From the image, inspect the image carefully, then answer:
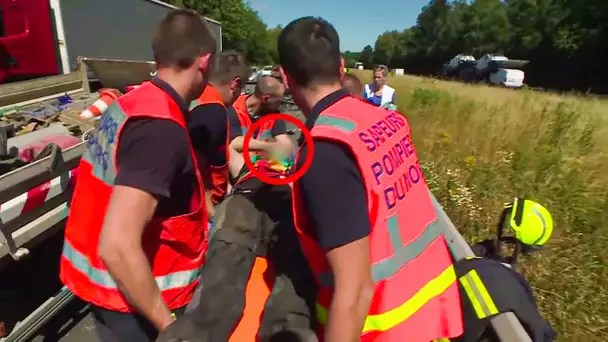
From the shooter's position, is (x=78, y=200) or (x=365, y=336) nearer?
(x=365, y=336)

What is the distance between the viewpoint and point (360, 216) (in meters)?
1.55

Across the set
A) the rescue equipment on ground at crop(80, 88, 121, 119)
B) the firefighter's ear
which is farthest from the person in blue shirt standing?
the rescue equipment on ground at crop(80, 88, 121, 119)

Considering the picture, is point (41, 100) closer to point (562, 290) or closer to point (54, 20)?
point (54, 20)

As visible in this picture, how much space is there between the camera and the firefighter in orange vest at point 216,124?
3309 mm

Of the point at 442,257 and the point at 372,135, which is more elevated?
the point at 372,135

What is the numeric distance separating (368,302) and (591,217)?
13.9 feet

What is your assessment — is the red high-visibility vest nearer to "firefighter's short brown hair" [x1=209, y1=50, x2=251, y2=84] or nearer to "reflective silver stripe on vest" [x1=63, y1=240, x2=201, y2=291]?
"reflective silver stripe on vest" [x1=63, y1=240, x2=201, y2=291]

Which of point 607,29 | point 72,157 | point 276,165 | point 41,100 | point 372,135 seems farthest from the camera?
point 607,29

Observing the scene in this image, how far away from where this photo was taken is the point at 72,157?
313 cm

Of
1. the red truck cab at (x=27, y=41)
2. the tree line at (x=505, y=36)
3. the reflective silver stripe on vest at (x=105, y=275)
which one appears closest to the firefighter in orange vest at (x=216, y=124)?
the reflective silver stripe on vest at (x=105, y=275)

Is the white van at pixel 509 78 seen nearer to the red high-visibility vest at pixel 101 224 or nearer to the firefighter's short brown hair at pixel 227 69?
the firefighter's short brown hair at pixel 227 69

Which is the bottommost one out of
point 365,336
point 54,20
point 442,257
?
point 365,336

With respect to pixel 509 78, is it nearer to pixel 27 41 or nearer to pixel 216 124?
pixel 27 41

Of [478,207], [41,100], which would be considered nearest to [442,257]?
[478,207]
